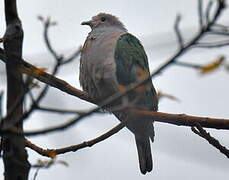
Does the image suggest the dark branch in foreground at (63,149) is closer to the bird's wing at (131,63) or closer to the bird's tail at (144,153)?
the bird's wing at (131,63)

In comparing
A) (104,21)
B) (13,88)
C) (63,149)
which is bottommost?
(104,21)

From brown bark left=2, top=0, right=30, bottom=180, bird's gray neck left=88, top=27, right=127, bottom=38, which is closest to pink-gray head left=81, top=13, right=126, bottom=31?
bird's gray neck left=88, top=27, right=127, bottom=38

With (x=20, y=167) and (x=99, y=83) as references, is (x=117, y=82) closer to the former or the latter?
→ (x=99, y=83)

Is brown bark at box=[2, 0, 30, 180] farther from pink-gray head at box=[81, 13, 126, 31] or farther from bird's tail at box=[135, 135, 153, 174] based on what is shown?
pink-gray head at box=[81, 13, 126, 31]

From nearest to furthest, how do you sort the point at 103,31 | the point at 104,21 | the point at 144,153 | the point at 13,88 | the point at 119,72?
the point at 13,88 < the point at 119,72 < the point at 144,153 < the point at 103,31 < the point at 104,21

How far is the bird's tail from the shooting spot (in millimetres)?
4455

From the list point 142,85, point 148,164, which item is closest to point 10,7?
point 142,85

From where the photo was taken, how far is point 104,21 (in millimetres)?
5594

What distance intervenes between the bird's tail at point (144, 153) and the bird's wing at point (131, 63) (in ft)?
0.97

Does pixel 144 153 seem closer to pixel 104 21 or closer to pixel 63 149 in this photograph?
pixel 63 149

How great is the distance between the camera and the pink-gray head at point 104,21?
551 cm

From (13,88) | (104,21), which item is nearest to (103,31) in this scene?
(104,21)

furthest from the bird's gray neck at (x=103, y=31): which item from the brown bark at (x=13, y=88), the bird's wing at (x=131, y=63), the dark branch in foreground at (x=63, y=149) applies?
the brown bark at (x=13, y=88)

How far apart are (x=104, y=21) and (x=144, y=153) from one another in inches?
64.1
